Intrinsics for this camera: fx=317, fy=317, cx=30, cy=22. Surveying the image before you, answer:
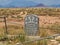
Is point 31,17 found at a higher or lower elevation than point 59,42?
higher

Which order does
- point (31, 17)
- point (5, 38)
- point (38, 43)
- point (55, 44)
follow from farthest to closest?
point (31, 17)
point (5, 38)
point (55, 44)
point (38, 43)

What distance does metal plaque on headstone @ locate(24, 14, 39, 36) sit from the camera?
14.7m

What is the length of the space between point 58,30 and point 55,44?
190 inches

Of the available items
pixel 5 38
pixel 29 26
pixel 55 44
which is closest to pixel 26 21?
pixel 29 26

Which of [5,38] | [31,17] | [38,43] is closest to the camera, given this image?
[38,43]

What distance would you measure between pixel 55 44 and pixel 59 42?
0.53 metres

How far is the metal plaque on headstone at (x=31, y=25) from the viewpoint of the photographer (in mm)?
14703

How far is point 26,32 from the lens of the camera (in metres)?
14.9

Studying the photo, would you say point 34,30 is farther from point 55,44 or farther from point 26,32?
point 55,44

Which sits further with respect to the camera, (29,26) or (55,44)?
(29,26)

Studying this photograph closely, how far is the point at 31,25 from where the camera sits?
14.8m

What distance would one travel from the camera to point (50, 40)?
13.1 metres

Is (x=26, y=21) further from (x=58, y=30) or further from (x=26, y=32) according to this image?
(x=58, y=30)

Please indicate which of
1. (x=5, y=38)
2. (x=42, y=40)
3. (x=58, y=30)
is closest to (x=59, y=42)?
(x=42, y=40)
